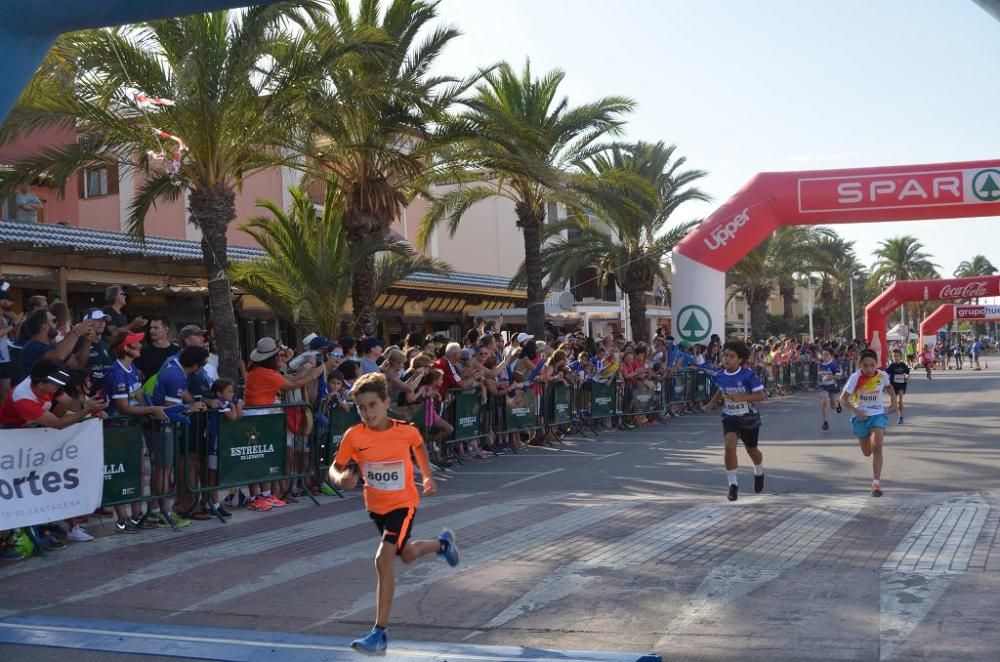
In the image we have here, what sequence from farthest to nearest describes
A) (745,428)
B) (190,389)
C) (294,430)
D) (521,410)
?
(521,410) < (294,430) < (745,428) < (190,389)

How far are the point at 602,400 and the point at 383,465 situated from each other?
49.8 feet

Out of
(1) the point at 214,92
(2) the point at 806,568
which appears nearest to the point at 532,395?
(1) the point at 214,92

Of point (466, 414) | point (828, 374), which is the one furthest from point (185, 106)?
point (828, 374)

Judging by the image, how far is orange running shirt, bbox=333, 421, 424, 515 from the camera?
6410mm

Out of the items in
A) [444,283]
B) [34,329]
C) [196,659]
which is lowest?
[196,659]

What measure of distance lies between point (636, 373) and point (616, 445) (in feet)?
14.1

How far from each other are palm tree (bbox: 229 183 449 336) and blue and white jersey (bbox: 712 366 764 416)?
10643mm

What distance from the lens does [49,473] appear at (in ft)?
30.9

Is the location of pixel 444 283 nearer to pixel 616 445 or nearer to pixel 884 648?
pixel 616 445

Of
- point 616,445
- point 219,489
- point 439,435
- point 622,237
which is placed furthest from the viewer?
point 622,237

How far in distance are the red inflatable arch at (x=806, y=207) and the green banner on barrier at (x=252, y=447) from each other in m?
13.7

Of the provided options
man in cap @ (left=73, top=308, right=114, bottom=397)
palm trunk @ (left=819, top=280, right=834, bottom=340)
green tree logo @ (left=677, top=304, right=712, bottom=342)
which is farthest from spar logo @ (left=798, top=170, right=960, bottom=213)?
palm trunk @ (left=819, top=280, right=834, bottom=340)

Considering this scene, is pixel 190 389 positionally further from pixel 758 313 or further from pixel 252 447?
pixel 758 313

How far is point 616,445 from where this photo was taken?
18.4 metres
